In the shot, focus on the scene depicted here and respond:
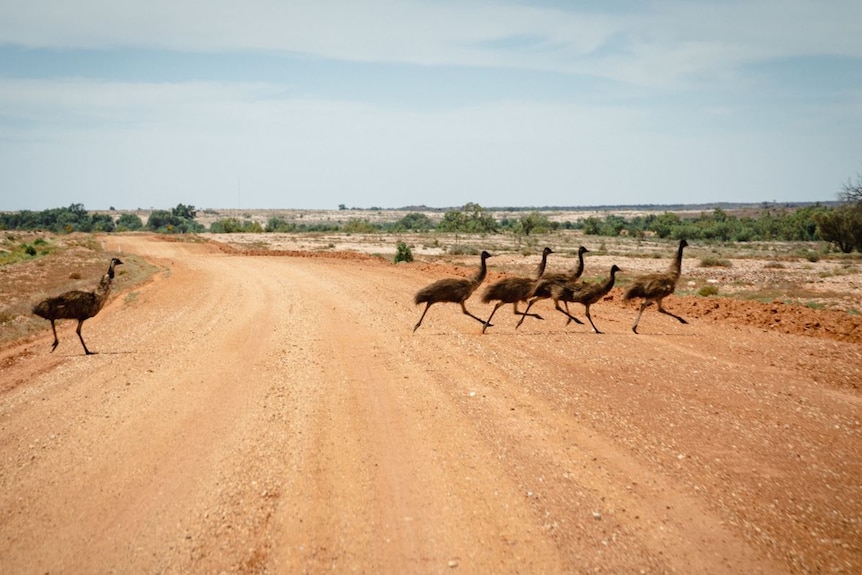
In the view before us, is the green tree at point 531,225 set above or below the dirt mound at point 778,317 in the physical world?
below

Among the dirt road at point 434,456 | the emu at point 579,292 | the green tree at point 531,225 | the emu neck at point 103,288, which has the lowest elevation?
the green tree at point 531,225

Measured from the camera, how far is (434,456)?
7.24 meters

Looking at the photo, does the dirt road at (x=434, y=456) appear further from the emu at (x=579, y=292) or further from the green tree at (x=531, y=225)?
the green tree at (x=531, y=225)

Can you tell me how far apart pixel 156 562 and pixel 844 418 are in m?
8.47

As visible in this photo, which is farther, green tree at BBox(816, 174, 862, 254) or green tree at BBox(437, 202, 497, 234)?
green tree at BBox(437, 202, 497, 234)

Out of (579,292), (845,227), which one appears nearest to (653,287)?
(579,292)

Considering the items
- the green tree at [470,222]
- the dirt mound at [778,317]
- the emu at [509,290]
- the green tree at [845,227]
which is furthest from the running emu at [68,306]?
the green tree at [470,222]

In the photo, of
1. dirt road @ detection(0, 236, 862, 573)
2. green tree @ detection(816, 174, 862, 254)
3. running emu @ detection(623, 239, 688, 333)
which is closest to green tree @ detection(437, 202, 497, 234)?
green tree @ detection(816, 174, 862, 254)

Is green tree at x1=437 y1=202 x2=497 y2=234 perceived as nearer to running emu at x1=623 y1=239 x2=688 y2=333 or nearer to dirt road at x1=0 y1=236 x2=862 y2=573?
running emu at x1=623 y1=239 x2=688 y2=333

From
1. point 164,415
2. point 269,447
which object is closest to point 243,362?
point 164,415

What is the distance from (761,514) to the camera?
6.01 meters

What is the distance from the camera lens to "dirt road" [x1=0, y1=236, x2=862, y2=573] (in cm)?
544

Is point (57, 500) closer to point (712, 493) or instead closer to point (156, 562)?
point (156, 562)

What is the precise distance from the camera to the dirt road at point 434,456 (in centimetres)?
544
